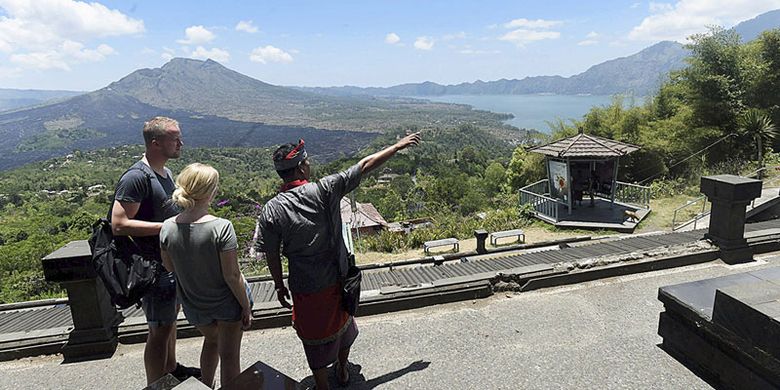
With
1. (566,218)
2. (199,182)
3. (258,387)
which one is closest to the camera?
(258,387)

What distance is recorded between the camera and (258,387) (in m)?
1.96

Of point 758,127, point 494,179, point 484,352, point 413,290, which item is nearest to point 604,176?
point 758,127

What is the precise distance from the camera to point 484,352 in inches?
131

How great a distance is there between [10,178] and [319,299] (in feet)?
419

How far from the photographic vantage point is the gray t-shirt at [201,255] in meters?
2.16

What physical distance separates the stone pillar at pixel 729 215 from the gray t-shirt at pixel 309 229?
451 centimetres

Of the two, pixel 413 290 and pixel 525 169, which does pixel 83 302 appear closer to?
pixel 413 290

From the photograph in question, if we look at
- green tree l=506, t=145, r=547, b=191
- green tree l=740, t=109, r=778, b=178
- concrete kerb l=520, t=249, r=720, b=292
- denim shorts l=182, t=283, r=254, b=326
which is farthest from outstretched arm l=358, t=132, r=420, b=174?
green tree l=506, t=145, r=547, b=191

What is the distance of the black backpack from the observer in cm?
246

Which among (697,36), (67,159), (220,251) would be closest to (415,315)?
(220,251)

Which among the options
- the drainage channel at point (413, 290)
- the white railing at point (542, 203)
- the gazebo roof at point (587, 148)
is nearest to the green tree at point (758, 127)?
the gazebo roof at point (587, 148)

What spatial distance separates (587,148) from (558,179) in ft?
3.93

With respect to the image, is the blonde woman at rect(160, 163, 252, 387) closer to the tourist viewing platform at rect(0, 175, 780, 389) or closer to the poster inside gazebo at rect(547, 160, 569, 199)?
the tourist viewing platform at rect(0, 175, 780, 389)

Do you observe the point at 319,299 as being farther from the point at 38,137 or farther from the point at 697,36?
the point at 38,137
